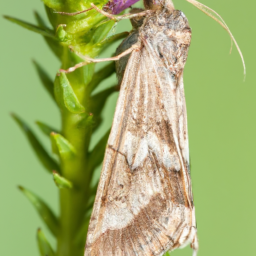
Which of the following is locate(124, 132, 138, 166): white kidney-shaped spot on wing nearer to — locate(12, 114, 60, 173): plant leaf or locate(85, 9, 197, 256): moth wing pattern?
locate(85, 9, 197, 256): moth wing pattern

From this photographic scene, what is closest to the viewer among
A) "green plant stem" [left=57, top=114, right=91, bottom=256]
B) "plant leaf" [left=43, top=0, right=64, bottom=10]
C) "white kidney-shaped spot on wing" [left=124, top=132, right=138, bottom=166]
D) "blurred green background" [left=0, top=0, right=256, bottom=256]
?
"plant leaf" [left=43, top=0, right=64, bottom=10]

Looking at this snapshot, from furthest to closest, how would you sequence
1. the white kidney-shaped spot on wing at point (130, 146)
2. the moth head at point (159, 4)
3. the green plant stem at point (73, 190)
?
the moth head at point (159, 4) → the white kidney-shaped spot on wing at point (130, 146) → the green plant stem at point (73, 190)

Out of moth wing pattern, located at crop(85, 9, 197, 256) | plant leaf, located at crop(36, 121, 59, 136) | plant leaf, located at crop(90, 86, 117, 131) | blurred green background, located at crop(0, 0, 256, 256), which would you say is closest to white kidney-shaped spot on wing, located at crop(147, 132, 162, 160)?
moth wing pattern, located at crop(85, 9, 197, 256)

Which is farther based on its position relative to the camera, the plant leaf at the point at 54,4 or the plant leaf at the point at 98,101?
the plant leaf at the point at 98,101

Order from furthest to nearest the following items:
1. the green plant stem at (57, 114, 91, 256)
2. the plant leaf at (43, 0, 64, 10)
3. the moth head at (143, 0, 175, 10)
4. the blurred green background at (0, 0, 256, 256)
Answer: the blurred green background at (0, 0, 256, 256), the moth head at (143, 0, 175, 10), the green plant stem at (57, 114, 91, 256), the plant leaf at (43, 0, 64, 10)

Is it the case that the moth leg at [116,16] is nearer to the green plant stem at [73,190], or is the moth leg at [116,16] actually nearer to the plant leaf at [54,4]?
the plant leaf at [54,4]

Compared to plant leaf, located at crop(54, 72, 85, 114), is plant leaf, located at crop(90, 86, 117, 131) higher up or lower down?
lower down

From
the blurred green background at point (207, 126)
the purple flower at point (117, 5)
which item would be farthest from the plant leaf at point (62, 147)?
the blurred green background at point (207, 126)
